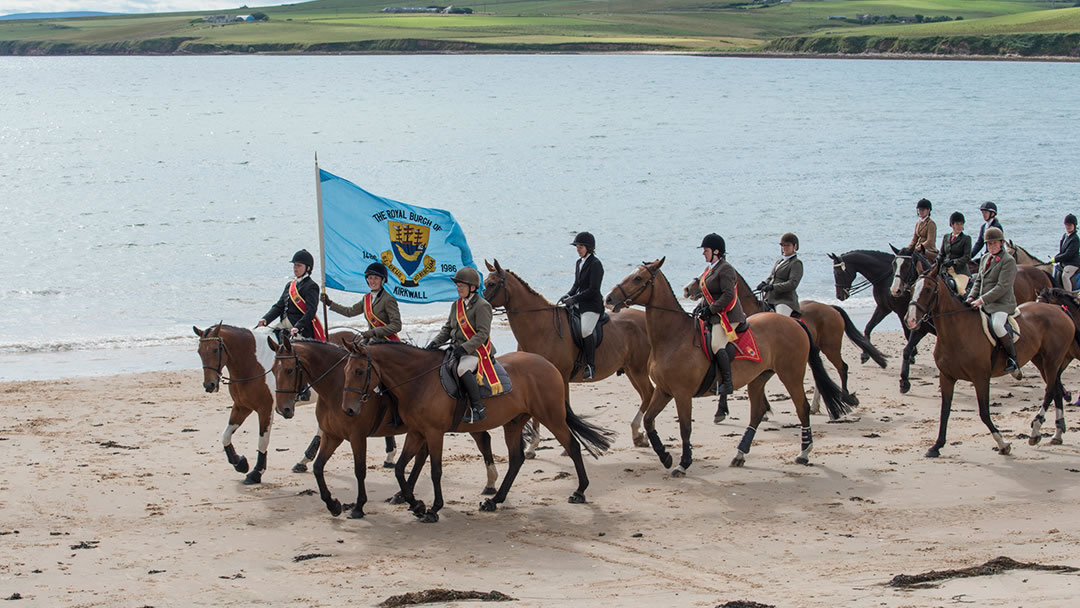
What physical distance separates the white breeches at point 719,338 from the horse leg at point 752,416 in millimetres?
1000

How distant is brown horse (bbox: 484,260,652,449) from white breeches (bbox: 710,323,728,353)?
5.45 feet

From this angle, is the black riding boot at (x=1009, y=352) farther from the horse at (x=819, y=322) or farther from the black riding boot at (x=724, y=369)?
the black riding boot at (x=724, y=369)

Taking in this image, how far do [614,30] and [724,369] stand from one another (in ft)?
517

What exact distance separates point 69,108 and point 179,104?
8.92 m

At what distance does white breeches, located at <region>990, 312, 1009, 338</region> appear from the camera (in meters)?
14.9

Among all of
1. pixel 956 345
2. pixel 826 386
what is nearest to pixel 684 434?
pixel 826 386

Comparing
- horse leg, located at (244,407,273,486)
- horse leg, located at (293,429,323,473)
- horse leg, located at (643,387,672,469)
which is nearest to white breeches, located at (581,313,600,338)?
horse leg, located at (643,387,672,469)

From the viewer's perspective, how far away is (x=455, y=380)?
12.6 meters

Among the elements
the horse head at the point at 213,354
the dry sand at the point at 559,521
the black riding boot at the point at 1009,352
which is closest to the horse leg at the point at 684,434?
the dry sand at the point at 559,521

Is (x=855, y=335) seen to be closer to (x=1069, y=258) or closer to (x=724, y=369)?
(x=724, y=369)

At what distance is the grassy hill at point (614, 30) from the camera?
143 metres

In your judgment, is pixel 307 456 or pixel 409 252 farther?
pixel 409 252

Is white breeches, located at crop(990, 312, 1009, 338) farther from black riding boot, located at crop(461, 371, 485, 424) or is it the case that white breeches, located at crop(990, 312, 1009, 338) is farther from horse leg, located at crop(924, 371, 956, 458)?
black riding boot, located at crop(461, 371, 485, 424)

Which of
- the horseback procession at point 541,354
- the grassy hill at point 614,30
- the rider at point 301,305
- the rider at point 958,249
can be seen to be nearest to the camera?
the horseback procession at point 541,354
